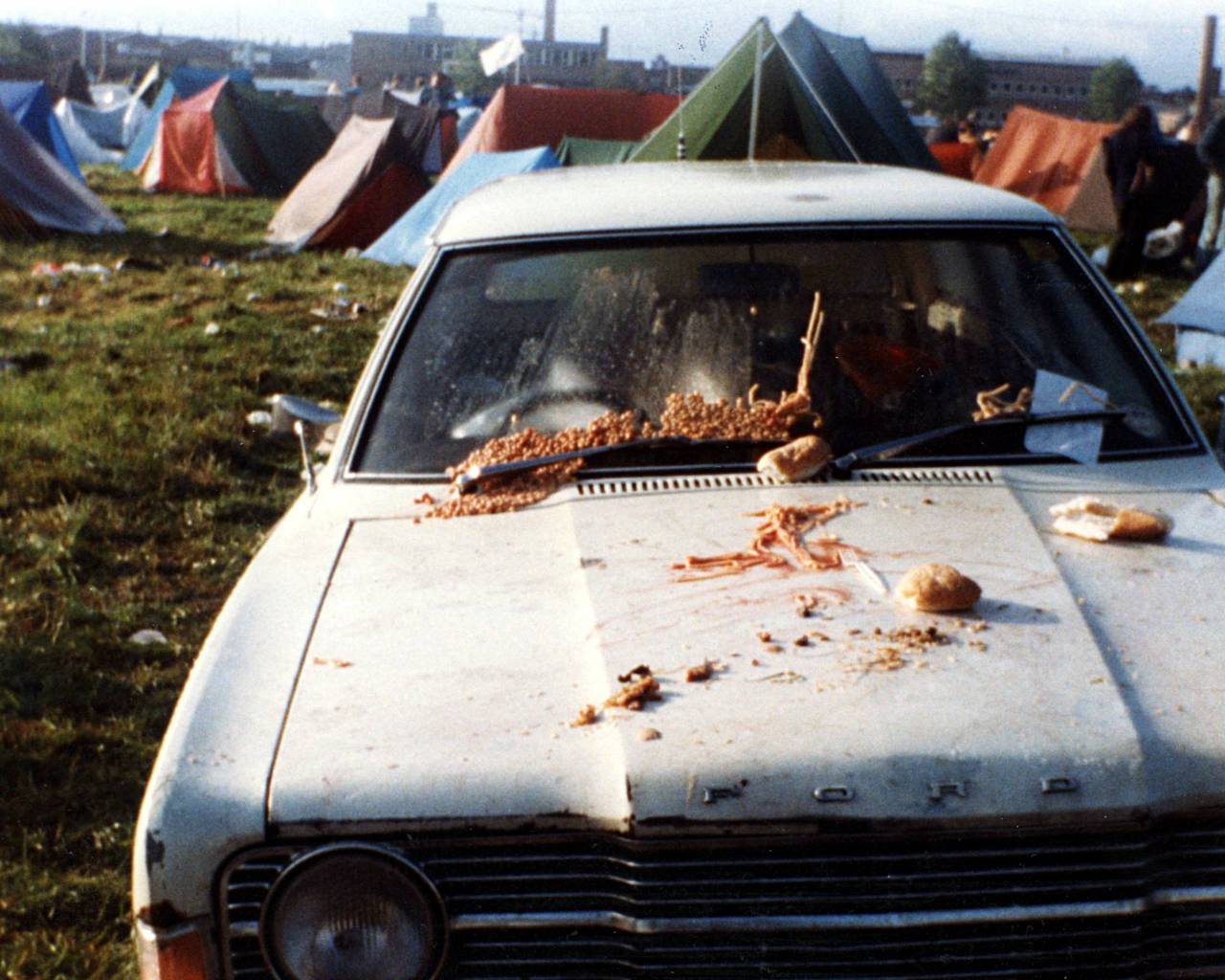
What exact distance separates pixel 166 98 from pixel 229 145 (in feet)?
18.7

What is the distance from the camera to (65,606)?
4855 millimetres

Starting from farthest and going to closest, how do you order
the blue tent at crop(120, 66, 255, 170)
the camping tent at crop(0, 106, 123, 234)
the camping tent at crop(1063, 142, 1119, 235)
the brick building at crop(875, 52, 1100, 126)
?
the brick building at crop(875, 52, 1100, 126), the blue tent at crop(120, 66, 255, 170), the camping tent at crop(1063, 142, 1119, 235), the camping tent at crop(0, 106, 123, 234)

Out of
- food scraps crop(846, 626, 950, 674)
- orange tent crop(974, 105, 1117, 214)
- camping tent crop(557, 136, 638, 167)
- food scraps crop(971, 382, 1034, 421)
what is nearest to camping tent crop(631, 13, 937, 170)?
camping tent crop(557, 136, 638, 167)

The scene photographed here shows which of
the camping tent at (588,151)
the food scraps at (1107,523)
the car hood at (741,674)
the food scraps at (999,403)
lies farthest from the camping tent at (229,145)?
the food scraps at (1107,523)

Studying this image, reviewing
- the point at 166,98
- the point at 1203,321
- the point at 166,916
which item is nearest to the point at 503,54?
the point at 166,98

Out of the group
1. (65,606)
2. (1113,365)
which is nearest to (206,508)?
(65,606)

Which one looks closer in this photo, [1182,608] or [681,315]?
[1182,608]

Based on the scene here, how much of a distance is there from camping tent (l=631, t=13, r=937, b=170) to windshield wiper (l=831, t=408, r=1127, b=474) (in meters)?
7.89

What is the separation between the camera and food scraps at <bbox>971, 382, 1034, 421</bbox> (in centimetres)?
281

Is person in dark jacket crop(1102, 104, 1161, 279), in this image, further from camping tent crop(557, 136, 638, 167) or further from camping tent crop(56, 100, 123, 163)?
camping tent crop(56, 100, 123, 163)

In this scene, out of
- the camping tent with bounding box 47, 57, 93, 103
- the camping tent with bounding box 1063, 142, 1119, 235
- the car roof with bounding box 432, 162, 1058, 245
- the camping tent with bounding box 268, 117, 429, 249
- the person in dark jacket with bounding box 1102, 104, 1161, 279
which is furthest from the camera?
the camping tent with bounding box 47, 57, 93, 103

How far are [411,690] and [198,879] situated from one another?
40 cm

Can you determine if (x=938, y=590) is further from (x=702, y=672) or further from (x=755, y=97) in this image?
(x=755, y=97)

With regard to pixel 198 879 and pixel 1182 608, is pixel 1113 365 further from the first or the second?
pixel 198 879
